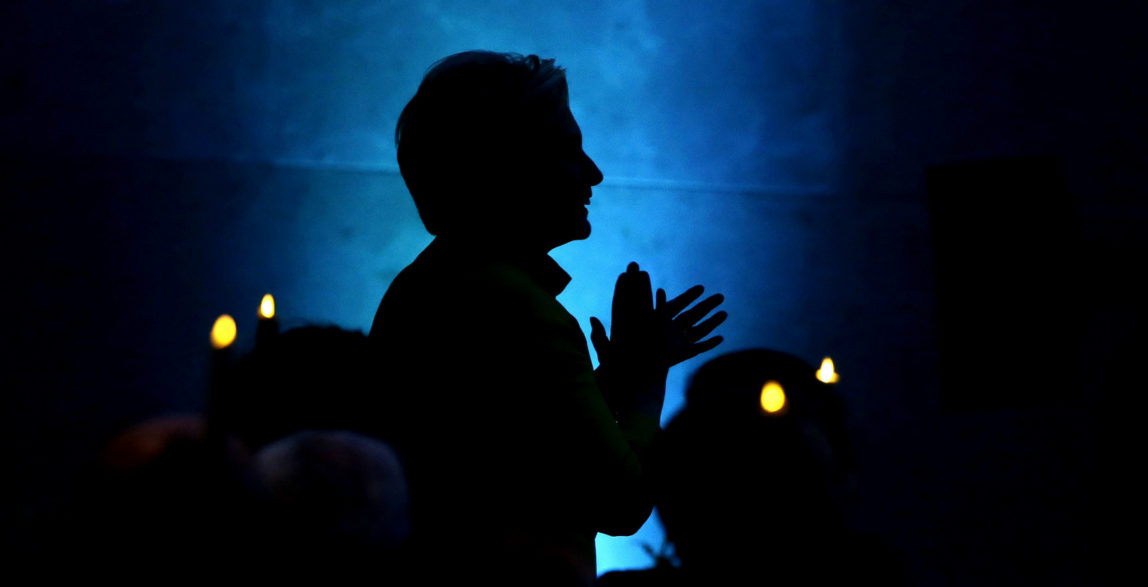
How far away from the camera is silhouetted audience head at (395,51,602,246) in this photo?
97cm

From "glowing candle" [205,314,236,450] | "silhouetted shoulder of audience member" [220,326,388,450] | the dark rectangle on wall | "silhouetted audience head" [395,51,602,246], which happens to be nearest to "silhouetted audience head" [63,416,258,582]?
"glowing candle" [205,314,236,450]

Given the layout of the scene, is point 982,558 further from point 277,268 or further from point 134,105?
point 134,105

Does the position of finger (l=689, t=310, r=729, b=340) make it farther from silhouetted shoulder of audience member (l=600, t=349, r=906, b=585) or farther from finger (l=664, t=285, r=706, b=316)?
silhouetted shoulder of audience member (l=600, t=349, r=906, b=585)

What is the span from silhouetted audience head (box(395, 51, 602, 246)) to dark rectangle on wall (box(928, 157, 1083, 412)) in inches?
37.2

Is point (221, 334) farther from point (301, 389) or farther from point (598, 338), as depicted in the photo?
point (598, 338)

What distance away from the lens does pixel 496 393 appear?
2.69ft

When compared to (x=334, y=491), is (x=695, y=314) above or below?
above

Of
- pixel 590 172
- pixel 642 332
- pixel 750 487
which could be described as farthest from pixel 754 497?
pixel 590 172

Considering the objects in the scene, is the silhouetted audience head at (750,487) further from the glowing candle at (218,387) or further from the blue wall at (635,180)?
the blue wall at (635,180)

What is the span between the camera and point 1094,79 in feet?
6.51

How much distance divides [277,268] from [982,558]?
1.69 m

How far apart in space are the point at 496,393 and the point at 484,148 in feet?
1.03

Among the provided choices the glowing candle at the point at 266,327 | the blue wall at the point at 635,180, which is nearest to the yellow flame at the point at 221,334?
the glowing candle at the point at 266,327

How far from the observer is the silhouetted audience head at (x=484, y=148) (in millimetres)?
974
